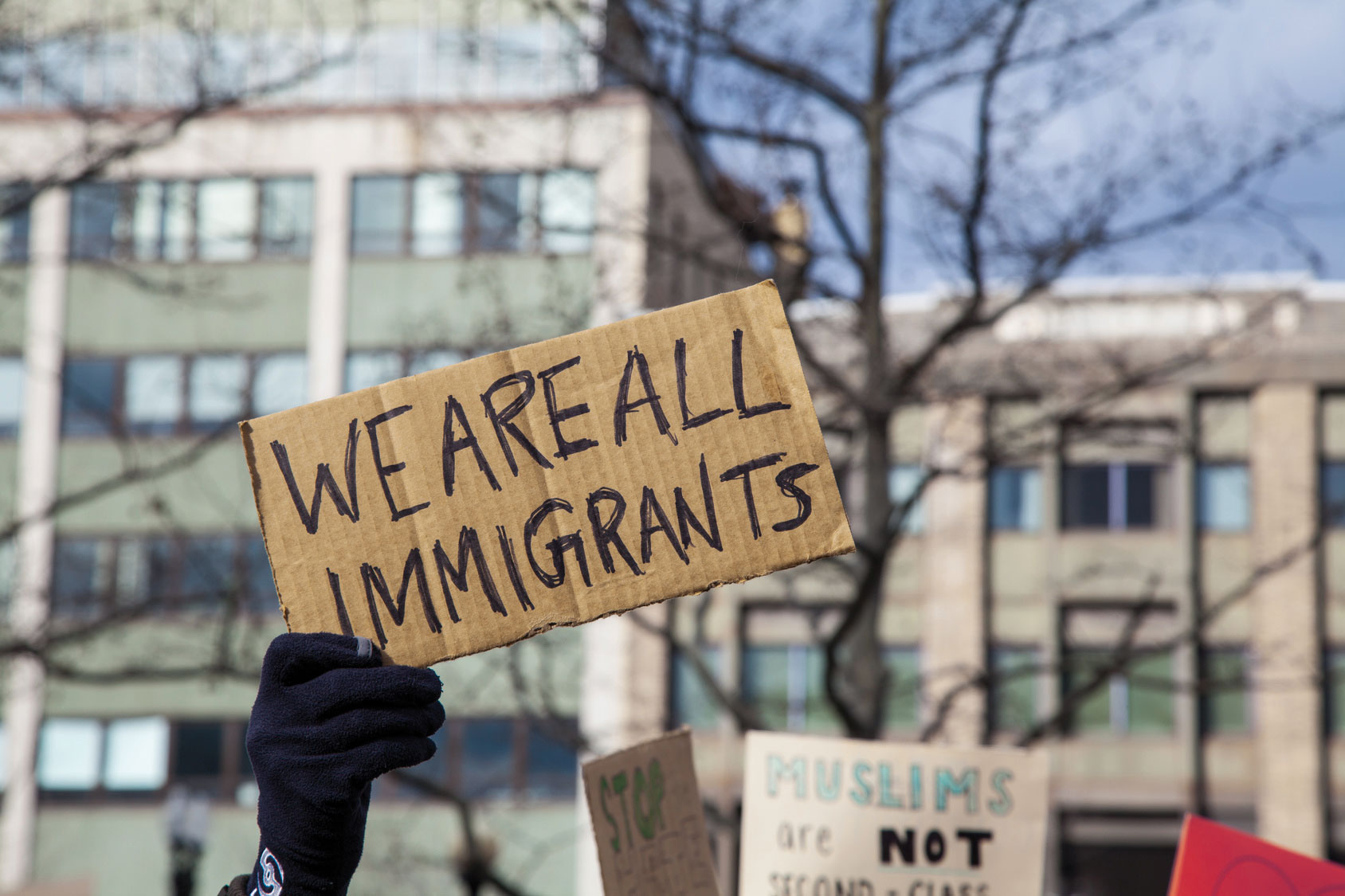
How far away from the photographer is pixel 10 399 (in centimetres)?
2536

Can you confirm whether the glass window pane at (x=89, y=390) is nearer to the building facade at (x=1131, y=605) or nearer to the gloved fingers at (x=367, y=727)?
the building facade at (x=1131, y=605)

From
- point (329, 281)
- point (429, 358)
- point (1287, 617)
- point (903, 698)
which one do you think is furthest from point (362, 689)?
point (1287, 617)

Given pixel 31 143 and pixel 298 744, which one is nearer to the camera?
pixel 298 744

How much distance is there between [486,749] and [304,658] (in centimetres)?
2133

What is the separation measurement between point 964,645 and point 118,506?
1403 centimetres

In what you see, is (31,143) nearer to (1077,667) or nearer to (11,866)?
(11,866)

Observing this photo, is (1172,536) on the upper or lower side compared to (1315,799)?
upper

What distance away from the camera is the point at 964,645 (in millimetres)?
23781

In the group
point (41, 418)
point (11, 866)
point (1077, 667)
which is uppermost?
point (41, 418)

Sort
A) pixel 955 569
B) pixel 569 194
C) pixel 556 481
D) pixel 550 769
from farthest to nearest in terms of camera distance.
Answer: pixel 955 569 → pixel 550 769 → pixel 569 194 → pixel 556 481

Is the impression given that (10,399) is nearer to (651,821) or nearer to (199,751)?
(199,751)

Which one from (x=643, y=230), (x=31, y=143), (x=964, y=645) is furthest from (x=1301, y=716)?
(x=31, y=143)

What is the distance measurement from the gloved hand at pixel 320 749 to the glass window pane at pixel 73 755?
24.3 m

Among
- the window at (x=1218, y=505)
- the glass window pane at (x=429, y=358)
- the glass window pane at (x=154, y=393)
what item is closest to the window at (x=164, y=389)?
the glass window pane at (x=154, y=393)
